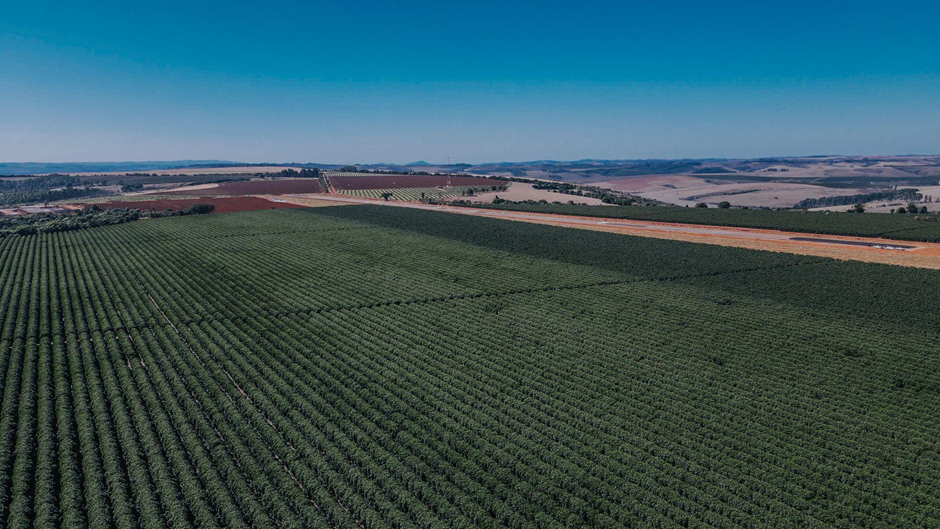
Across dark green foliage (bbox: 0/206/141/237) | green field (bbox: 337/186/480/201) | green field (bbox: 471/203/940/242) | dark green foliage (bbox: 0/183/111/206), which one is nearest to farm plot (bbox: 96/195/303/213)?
dark green foliage (bbox: 0/206/141/237)

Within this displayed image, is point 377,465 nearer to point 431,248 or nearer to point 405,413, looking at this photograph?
point 405,413

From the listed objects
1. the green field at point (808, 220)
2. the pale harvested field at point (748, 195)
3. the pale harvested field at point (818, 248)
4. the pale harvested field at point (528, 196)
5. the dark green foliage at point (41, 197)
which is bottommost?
the pale harvested field at point (748, 195)

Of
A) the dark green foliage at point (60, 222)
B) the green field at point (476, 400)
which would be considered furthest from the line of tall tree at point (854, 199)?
the dark green foliage at point (60, 222)

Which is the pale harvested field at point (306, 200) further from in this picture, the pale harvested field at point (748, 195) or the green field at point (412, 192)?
the pale harvested field at point (748, 195)

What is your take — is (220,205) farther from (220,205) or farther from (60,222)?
(60,222)

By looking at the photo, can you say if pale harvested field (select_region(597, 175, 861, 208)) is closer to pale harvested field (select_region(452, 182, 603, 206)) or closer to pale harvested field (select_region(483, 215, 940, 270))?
pale harvested field (select_region(452, 182, 603, 206))

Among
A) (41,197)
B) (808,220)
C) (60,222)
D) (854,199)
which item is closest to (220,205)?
(60,222)

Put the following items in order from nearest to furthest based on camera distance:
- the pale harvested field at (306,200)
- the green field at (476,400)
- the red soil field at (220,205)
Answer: the green field at (476,400) < the red soil field at (220,205) < the pale harvested field at (306,200)
